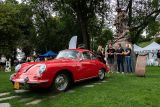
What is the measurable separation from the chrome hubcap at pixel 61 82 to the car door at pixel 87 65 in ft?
3.82

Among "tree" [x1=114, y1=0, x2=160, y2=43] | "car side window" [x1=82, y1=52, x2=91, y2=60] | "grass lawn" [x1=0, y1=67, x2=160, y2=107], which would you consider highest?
"tree" [x1=114, y1=0, x2=160, y2=43]

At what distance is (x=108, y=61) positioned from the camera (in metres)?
18.1

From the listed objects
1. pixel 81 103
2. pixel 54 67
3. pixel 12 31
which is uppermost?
pixel 12 31

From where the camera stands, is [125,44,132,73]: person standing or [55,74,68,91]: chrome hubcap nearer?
[55,74,68,91]: chrome hubcap

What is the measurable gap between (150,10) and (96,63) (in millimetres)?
25325

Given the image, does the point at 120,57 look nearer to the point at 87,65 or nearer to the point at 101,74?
the point at 101,74

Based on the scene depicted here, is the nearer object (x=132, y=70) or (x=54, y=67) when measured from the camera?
(x=54, y=67)

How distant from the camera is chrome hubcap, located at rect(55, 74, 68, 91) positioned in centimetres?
1135

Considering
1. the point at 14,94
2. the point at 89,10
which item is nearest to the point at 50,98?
the point at 14,94

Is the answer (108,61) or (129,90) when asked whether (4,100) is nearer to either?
(129,90)

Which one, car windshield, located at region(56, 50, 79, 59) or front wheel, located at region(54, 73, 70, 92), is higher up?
car windshield, located at region(56, 50, 79, 59)

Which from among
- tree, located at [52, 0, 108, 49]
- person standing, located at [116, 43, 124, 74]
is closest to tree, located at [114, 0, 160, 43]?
tree, located at [52, 0, 108, 49]

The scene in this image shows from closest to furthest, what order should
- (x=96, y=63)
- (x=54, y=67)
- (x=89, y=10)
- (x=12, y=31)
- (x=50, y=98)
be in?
(x=50, y=98) → (x=54, y=67) → (x=96, y=63) → (x=89, y=10) → (x=12, y=31)

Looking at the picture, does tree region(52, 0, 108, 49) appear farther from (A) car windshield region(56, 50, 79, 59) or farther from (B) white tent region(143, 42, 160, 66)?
(A) car windshield region(56, 50, 79, 59)
